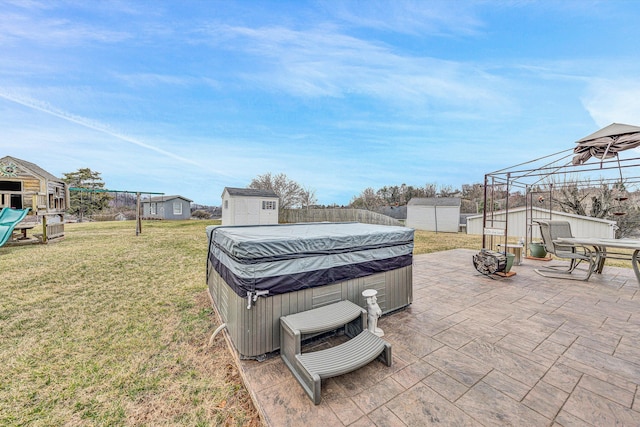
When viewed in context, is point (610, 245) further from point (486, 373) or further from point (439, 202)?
point (439, 202)

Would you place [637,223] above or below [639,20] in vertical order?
below

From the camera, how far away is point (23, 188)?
9.11m

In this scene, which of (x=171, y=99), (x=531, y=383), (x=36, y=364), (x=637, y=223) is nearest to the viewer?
(x=531, y=383)

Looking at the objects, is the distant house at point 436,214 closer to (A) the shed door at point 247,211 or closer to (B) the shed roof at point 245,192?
(B) the shed roof at point 245,192

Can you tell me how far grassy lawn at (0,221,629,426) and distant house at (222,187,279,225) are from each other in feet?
35.0

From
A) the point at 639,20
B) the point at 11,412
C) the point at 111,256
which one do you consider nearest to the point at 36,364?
the point at 11,412

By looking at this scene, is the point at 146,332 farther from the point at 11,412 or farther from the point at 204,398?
the point at 204,398

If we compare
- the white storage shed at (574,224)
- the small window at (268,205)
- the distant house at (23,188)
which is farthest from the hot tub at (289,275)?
the small window at (268,205)

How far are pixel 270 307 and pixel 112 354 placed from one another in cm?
184

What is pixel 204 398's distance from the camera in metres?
1.88

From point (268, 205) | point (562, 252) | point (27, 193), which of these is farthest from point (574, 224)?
point (27, 193)

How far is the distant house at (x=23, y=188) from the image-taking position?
8.91 meters

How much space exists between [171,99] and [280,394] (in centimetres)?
1227

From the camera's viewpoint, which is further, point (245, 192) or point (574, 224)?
point (245, 192)
